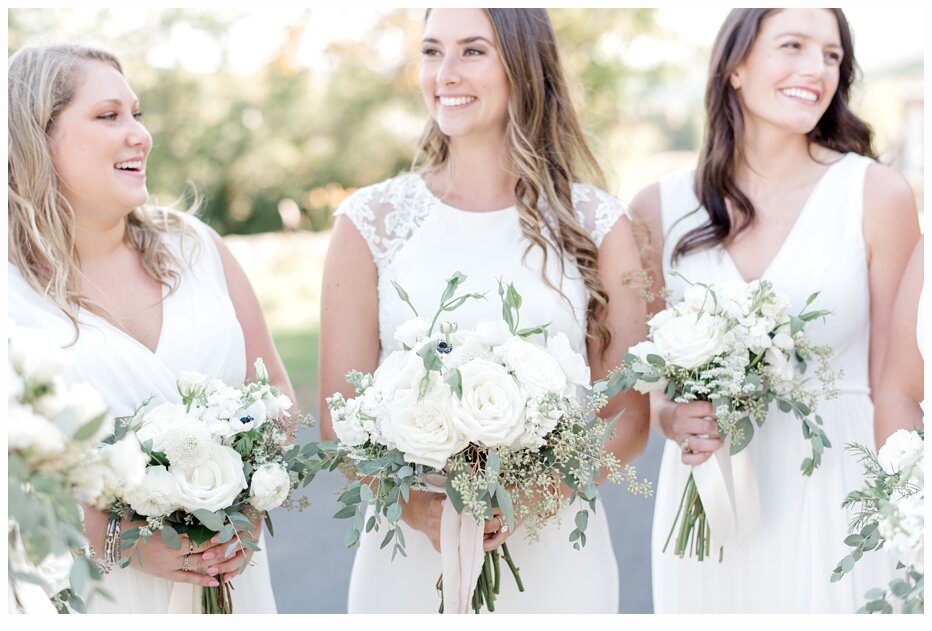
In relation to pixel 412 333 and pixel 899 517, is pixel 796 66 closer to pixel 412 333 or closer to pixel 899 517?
pixel 412 333

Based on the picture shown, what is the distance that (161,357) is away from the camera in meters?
3.07

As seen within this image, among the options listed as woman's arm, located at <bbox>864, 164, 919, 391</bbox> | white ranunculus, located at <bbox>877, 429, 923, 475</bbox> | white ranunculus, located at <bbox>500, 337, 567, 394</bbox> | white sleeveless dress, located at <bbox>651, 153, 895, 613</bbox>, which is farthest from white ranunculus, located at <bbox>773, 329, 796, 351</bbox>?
white ranunculus, located at <bbox>500, 337, 567, 394</bbox>

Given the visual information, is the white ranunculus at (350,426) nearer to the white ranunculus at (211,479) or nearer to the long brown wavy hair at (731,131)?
the white ranunculus at (211,479)

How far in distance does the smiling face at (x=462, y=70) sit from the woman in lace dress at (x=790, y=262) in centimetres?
76

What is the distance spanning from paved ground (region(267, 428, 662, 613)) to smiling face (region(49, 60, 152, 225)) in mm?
2797

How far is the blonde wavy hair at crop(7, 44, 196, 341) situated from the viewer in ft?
9.82

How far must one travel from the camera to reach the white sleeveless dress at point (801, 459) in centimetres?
346

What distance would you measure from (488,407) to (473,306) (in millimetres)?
941

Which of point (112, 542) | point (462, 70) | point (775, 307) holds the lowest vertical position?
point (112, 542)

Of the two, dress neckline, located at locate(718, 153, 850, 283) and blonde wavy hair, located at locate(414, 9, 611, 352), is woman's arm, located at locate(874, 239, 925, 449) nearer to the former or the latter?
dress neckline, located at locate(718, 153, 850, 283)

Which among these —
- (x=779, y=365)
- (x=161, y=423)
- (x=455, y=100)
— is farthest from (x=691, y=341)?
(x=161, y=423)

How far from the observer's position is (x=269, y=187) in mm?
15742
